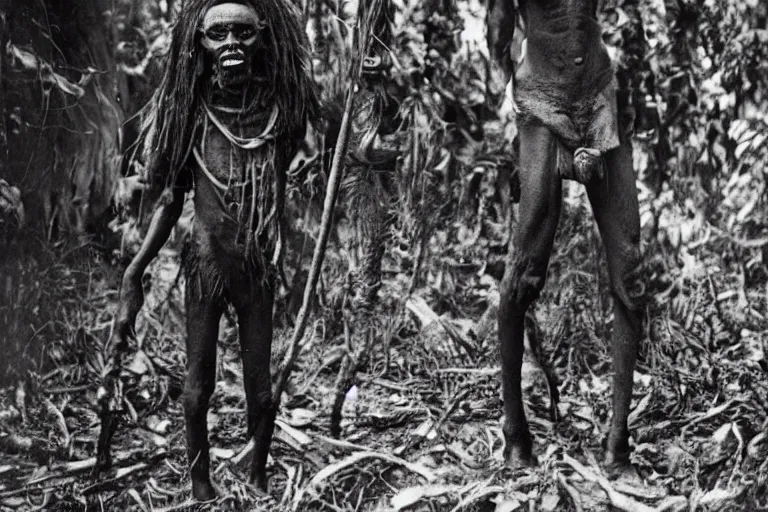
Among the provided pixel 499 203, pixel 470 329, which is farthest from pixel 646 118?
pixel 470 329

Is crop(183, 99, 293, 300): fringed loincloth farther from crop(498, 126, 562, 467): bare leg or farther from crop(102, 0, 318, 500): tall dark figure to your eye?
crop(498, 126, 562, 467): bare leg

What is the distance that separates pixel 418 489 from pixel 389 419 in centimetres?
25

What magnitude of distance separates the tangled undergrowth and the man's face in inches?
26.9

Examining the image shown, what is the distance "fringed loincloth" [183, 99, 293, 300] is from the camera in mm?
3508

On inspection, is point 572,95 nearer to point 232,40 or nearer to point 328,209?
point 328,209

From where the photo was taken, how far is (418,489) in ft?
11.8

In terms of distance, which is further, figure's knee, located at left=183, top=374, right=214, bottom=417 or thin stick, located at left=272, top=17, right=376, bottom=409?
thin stick, located at left=272, top=17, right=376, bottom=409

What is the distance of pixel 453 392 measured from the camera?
3707mm

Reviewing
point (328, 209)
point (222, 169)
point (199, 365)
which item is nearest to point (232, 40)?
point (222, 169)

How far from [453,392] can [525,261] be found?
53 cm

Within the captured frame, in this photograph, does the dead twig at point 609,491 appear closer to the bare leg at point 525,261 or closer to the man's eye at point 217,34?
the bare leg at point 525,261

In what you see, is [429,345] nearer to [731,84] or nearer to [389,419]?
[389,419]

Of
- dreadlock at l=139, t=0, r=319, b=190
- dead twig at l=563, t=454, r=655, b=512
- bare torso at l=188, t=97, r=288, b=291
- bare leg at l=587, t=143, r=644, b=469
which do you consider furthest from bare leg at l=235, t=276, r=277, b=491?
bare leg at l=587, t=143, r=644, b=469

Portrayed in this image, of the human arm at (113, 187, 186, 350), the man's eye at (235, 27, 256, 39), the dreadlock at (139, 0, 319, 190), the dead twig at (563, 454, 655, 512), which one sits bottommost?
the dead twig at (563, 454, 655, 512)
